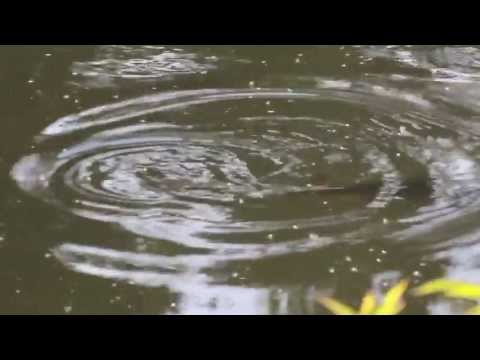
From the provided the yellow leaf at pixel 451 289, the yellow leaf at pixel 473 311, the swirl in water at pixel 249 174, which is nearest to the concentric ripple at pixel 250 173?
the swirl in water at pixel 249 174

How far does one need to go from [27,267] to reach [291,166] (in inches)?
36.6

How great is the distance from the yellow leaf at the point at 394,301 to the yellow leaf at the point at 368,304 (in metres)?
0.02

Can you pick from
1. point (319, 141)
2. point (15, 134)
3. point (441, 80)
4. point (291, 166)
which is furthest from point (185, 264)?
point (441, 80)

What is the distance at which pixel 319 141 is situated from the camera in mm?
3270

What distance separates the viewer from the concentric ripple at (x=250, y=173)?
2676 millimetres

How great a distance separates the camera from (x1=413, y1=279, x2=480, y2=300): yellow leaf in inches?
96.8

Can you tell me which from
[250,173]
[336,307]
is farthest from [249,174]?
[336,307]

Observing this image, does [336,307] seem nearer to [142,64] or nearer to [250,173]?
[250,173]

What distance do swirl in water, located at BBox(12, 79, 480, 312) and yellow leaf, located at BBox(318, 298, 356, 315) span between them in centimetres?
24

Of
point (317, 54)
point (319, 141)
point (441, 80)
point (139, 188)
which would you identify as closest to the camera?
point (139, 188)

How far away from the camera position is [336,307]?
239cm

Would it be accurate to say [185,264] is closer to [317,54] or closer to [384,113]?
[384,113]

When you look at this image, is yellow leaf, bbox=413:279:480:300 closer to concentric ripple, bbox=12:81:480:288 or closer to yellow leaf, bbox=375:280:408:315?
yellow leaf, bbox=375:280:408:315

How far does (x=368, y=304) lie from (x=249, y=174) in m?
0.76
